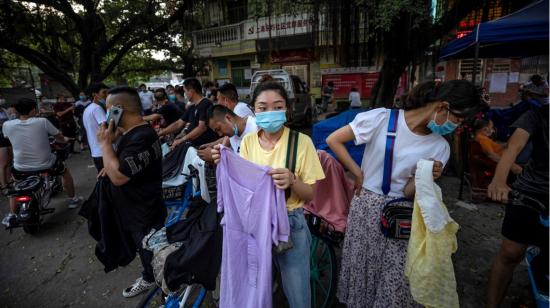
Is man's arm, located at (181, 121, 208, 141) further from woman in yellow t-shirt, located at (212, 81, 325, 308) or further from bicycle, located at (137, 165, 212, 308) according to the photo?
woman in yellow t-shirt, located at (212, 81, 325, 308)

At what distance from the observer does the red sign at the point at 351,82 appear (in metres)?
13.0

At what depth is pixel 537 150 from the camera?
1742 millimetres

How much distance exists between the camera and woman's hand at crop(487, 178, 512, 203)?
69.9 inches

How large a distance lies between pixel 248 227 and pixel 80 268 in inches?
109

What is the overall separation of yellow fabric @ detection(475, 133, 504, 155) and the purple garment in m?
3.88

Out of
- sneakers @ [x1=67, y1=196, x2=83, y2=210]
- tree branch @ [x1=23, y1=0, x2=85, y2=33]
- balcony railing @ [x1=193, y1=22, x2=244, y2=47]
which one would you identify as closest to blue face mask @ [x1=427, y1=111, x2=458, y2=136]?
sneakers @ [x1=67, y1=196, x2=83, y2=210]

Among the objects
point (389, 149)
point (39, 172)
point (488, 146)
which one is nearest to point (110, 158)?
point (389, 149)

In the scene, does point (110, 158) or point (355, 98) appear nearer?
point (110, 158)

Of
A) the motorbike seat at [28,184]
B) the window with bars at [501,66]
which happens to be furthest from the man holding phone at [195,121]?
the window with bars at [501,66]

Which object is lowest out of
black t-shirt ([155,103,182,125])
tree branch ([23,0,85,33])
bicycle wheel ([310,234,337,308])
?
bicycle wheel ([310,234,337,308])

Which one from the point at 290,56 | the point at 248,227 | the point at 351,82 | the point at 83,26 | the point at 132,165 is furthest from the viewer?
Answer: the point at 290,56

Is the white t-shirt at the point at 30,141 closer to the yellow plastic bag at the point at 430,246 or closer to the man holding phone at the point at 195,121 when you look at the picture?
the man holding phone at the point at 195,121

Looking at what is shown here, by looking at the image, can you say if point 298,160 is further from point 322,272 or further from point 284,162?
point 322,272

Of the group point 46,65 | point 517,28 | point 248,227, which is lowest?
point 248,227
